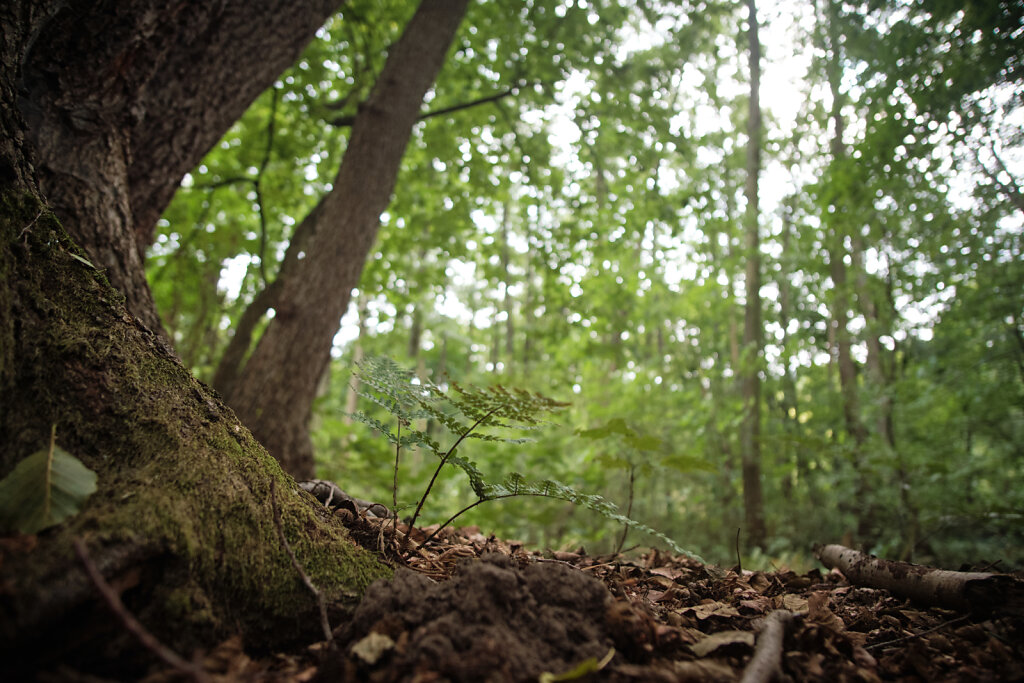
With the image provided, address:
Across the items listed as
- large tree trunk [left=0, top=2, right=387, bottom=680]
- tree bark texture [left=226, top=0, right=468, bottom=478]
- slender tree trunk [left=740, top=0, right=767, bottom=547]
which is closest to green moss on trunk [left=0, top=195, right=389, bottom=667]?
large tree trunk [left=0, top=2, right=387, bottom=680]

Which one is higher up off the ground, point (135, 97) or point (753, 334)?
point (753, 334)

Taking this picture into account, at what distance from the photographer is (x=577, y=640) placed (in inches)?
41.7

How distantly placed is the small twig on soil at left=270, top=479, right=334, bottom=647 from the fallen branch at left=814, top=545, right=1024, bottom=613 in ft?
6.36

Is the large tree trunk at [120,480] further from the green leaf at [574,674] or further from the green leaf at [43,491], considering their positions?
the green leaf at [574,674]

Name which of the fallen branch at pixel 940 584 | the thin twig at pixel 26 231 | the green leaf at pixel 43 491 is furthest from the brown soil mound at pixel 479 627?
the fallen branch at pixel 940 584

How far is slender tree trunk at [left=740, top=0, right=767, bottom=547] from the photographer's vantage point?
7.59 meters

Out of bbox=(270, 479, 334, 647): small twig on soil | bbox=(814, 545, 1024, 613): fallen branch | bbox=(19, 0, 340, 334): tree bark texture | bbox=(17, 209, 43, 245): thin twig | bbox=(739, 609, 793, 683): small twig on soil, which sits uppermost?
bbox=(19, 0, 340, 334): tree bark texture

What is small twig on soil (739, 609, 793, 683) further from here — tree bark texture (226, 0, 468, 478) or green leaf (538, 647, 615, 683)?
tree bark texture (226, 0, 468, 478)

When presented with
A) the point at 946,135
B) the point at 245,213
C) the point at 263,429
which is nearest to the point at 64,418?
the point at 263,429

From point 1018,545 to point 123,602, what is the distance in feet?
39.5

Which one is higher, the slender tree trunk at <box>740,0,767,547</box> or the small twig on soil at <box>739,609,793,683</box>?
the slender tree trunk at <box>740,0,767,547</box>

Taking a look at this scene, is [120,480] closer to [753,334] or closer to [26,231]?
[26,231]

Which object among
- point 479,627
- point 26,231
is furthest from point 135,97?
point 479,627

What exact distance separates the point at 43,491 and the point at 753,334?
29.7 feet
